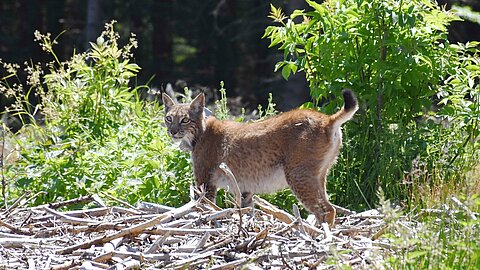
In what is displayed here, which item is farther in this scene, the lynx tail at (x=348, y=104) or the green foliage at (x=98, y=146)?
the green foliage at (x=98, y=146)

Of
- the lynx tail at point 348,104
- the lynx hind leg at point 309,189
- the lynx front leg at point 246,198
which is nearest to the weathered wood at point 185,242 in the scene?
the lynx hind leg at point 309,189

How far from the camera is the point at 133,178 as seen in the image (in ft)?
26.3

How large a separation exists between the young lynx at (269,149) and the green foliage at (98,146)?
1.55ft

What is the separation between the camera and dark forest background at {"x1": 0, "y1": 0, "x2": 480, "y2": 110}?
2275 centimetres

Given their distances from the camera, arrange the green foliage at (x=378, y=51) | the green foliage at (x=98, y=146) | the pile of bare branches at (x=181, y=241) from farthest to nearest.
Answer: the green foliage at (x=98, y=146)
the green foliage at (x=378, y=51)
the pile of bare branches at (x=181, y=241)

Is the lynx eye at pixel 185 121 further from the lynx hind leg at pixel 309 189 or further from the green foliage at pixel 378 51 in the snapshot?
the lynx hind leg at pixel 309 189

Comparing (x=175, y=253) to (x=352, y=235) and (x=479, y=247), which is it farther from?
(x=479, y=247)

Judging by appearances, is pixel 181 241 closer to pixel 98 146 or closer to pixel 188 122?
pixel 188 122

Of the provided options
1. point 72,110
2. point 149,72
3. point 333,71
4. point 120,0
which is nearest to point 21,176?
point 72,110

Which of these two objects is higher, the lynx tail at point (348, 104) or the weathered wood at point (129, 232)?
the lynx tail at point (348, 104)

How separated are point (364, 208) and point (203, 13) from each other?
1685cm

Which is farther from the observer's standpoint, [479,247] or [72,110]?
[72,110]

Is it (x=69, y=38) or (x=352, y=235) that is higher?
(x=352, y=235)

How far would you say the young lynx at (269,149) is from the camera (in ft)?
22.5
